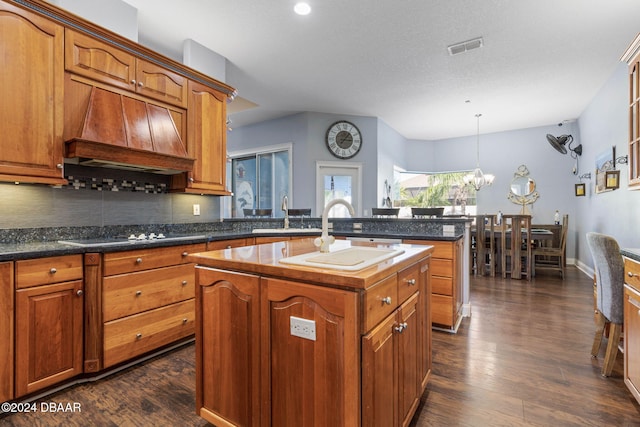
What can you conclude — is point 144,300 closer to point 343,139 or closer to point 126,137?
point 126,137

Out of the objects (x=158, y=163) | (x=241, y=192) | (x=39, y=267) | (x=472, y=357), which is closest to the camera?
(x=39, y=267)

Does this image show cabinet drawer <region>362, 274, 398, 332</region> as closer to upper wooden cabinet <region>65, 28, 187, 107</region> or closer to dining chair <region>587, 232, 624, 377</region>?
dining chair <region>587, 232, 624, 377</region>

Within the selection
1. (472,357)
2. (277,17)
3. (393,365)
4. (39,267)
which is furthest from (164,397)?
(277,17)

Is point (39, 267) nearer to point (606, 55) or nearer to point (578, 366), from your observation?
point (578, 366)

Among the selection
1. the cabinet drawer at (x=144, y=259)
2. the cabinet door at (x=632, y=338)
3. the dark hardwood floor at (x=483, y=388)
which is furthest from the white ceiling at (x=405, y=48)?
the dark hardwood floor at (x=483, y=388)

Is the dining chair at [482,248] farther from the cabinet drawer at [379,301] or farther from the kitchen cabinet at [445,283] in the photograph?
the cabinet drawer at [379,301]

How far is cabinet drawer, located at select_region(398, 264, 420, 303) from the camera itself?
1.40 m

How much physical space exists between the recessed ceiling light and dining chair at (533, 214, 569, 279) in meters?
4.97

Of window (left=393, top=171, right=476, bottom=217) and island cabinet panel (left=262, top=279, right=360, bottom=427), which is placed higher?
window (left=393, top=171, right=476, bottom=217)

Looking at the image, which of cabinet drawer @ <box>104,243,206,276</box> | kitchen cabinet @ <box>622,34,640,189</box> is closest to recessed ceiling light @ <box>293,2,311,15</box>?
cabinet drawer @ <box>104,243,206,276</box>

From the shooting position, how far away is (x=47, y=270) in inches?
72.9

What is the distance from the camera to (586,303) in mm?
3680

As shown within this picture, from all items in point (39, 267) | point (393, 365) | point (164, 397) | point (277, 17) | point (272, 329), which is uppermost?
point (277, 17)

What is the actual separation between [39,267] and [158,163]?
3.70 feet
